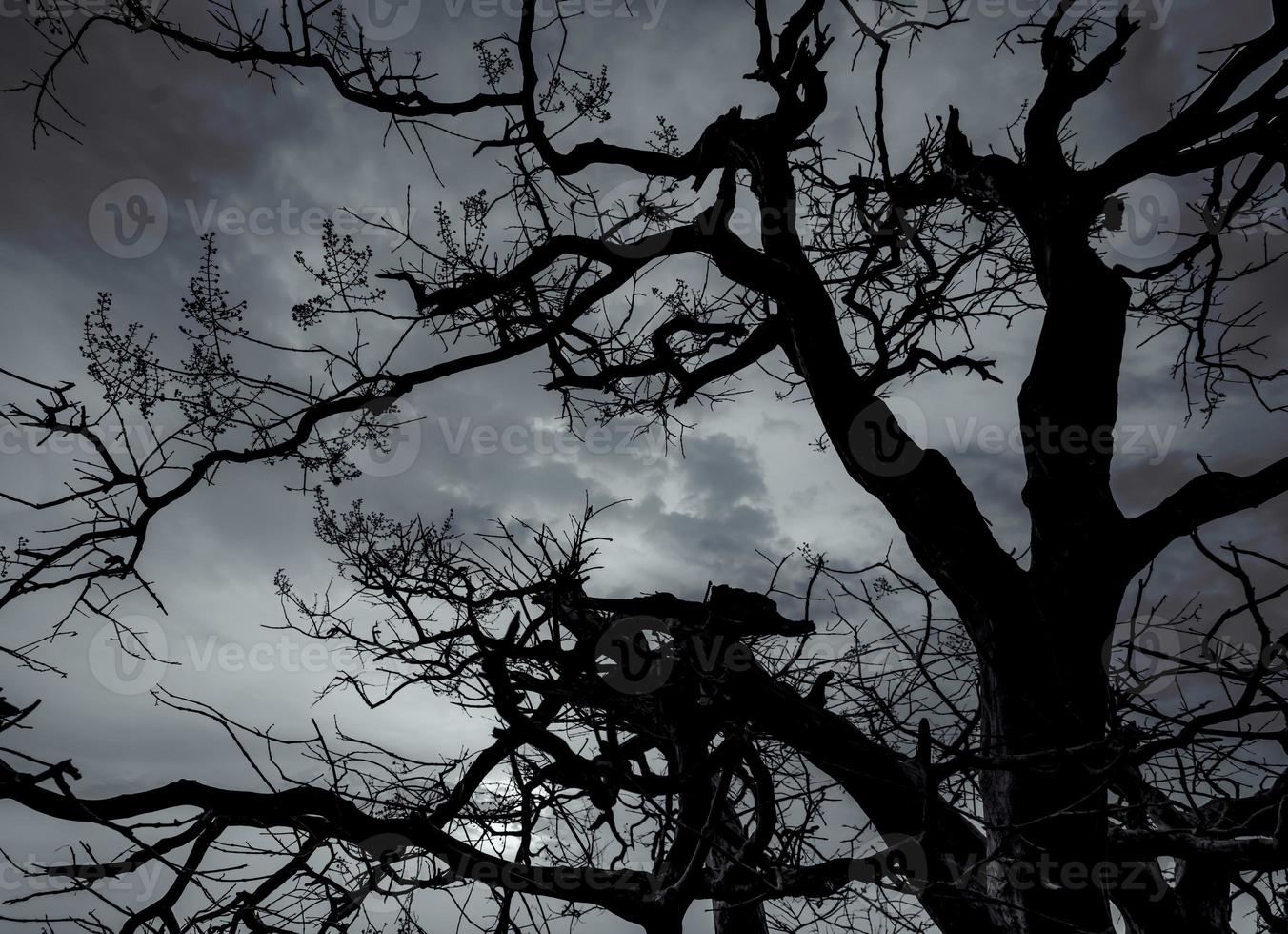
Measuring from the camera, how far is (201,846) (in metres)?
4.00

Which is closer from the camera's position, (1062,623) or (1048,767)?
(1048,767)

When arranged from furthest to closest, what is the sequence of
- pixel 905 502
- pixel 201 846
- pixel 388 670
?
pixel 905 502 → pixel 388 670 → pixel 201 846

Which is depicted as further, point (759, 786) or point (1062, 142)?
point (1062, 142)

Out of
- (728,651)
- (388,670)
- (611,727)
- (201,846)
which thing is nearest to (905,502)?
(728,651)

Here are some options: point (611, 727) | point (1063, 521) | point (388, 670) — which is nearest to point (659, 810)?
point (611, 727)

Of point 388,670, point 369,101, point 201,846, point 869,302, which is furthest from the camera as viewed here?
point 869,302

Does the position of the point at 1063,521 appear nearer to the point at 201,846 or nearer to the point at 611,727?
the point at 611,727

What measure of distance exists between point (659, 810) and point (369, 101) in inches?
196

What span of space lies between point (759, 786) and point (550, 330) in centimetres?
325

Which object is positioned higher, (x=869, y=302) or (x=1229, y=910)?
(x=869, y=302)

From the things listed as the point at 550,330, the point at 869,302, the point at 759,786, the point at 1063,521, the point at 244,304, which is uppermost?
the point at 869,302

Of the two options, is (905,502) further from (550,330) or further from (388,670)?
(388,670)

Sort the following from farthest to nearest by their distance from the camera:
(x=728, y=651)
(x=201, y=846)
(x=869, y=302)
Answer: (x=869, y=302) < (x=728, y=651) < (x=201, y=846)

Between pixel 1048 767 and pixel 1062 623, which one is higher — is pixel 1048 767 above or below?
below
